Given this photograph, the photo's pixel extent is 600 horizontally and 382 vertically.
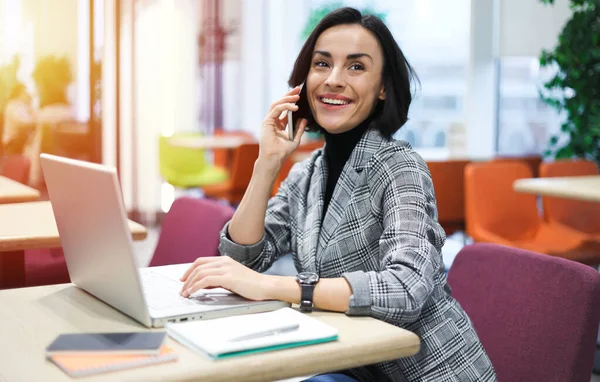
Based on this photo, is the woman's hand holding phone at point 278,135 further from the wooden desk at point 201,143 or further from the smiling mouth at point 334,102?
the wooden desk at point 201,143

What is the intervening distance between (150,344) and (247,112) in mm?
8069

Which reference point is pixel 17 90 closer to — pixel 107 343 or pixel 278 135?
pixel 278 135

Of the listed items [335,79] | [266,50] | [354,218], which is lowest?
[354,218]

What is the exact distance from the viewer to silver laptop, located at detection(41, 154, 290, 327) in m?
1.36

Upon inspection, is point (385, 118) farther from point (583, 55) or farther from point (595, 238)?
point (583, 55)

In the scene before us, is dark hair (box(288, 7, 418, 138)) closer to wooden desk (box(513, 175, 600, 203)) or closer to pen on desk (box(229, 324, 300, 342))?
pen on desk (box(229, 324, 300, 342))

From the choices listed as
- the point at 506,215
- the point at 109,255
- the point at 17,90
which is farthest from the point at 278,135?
the point at 17,90

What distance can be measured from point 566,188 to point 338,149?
1.99 metres

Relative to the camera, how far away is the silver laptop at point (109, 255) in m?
1.36

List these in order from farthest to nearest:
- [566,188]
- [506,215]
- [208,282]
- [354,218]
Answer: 1. [506,215]
2. [566,188]
3. [354,218]
4. [208,282]

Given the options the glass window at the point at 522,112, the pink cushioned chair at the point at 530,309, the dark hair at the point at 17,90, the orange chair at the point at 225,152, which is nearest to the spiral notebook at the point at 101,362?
the pink cushioned chair at the point at 530,309

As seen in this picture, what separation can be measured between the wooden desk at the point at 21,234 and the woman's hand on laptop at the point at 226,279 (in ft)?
1.88

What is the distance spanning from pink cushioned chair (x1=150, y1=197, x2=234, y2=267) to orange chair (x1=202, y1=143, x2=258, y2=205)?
14.1ft

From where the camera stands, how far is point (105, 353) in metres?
1.24
